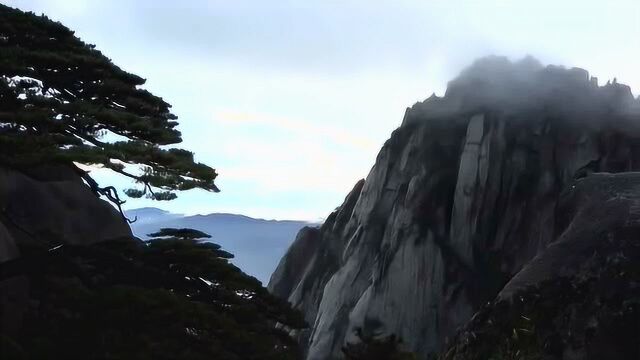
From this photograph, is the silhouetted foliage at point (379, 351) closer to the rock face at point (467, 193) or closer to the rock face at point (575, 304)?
the rock face at point (575, 304)

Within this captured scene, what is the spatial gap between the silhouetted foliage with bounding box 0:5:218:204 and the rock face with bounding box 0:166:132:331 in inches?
18.8

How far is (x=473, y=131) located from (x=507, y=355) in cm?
2788

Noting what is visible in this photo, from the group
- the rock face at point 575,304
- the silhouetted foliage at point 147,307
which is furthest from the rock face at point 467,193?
the silhouetted foliage at point 147,307

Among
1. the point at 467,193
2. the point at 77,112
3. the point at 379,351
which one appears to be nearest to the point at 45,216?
the point at 77,112

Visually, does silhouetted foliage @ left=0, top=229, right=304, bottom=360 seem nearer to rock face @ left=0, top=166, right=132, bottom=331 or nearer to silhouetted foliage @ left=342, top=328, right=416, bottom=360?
rock face @ left=0, top=166, right=132, bottom=331

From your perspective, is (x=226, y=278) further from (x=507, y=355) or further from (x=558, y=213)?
(x=558, y=213)

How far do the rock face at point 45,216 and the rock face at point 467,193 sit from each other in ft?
77.4

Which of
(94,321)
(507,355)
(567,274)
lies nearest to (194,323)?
(94,321)

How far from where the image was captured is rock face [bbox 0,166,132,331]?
11.8 m

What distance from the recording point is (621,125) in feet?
132

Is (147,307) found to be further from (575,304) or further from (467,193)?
(467,193)

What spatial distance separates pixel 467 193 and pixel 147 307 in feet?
98.7

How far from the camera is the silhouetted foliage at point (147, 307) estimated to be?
9688 mm

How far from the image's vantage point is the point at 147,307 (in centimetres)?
1053
